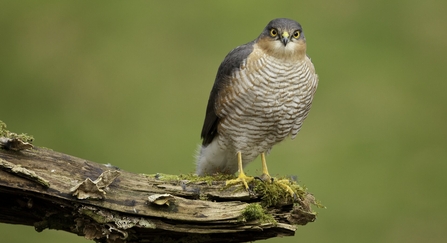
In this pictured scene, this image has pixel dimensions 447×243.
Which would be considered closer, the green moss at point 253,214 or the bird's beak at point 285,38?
the green moss at point 253,214

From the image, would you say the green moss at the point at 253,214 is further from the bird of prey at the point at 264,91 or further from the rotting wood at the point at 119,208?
the bird of prey at the point at 264,91

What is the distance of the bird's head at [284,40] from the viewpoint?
12.0 ft

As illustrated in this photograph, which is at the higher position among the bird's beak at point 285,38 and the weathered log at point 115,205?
the bird's beak at point 285,38

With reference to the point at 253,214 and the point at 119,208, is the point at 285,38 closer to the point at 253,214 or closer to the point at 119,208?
the point at 253,214

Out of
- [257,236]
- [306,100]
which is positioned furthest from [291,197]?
[306,100]

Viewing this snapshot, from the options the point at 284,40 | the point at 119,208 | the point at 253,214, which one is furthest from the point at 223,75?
the point at 119,208

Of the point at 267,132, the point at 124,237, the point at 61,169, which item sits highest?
the point at 267,132

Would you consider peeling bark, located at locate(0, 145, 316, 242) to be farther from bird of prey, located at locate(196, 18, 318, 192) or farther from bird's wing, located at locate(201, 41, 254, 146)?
bird's wing, located at locate(201, 41, 254, 146)

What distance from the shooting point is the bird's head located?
3672 mm

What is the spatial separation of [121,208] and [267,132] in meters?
Result: 1.12

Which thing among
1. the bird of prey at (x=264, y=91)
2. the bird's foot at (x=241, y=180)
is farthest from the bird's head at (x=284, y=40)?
the bird's foot at (x=241, y=180)

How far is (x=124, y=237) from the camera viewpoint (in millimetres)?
3148

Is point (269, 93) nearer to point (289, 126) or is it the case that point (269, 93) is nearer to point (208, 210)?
point (289, 126)

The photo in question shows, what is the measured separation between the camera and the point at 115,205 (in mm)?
3111
